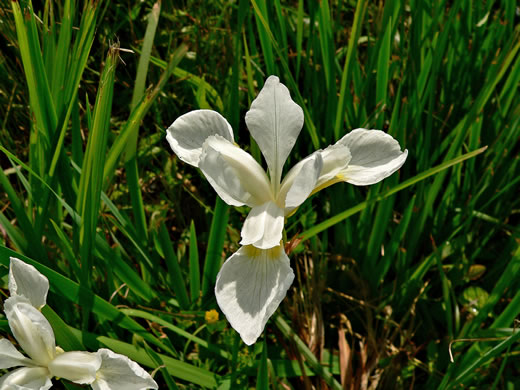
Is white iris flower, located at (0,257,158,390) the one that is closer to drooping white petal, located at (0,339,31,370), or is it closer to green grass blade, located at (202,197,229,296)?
drooping white petal, located at (0,339,31,370)

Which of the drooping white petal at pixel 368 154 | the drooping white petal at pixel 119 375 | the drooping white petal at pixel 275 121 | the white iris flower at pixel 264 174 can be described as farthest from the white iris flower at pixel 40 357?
the drooping white petal at pixel 368 154

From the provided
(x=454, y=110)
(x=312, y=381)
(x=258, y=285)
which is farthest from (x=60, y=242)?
(x=454, y=110)

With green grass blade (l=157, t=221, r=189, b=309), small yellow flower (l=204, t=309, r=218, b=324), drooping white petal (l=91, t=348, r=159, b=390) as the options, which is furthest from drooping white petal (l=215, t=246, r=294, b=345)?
green grass blade (l=157, t=221, r=189, b=309)

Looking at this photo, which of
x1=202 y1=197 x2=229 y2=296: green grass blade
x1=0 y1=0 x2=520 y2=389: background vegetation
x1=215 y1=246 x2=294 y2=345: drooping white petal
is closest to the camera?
x1=215 y1=246 x2=294 y2=345: drooping white petal

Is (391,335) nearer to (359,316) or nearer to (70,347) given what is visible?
(359,316)

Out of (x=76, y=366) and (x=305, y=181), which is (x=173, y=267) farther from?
(x=305, y=181)

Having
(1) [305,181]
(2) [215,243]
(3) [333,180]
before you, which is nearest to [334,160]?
(3) [333,180]
